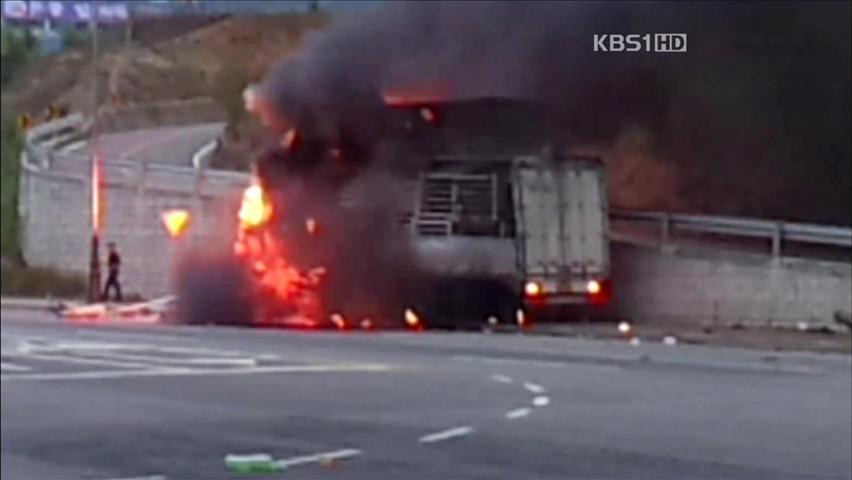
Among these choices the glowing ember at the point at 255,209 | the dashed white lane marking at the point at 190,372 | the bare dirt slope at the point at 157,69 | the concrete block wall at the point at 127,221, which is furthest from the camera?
the bare dirt slope at the point at 157,69

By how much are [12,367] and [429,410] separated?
8.25m

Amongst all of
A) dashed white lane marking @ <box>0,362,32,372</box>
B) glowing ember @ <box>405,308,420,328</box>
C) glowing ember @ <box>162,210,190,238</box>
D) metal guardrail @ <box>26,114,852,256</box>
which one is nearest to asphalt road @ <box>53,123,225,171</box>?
glowing ember @ <box>162,210,190,238</box>

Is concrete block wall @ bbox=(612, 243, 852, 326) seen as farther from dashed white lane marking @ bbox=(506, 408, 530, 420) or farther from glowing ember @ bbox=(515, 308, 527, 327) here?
dashed white lane marking @ bbox=(506, 408, 530, 420)

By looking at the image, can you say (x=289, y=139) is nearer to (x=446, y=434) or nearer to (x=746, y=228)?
(x=746, y=228)

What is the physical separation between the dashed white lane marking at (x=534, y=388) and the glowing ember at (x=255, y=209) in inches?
529

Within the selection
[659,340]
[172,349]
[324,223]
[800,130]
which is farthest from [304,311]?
[800,130]

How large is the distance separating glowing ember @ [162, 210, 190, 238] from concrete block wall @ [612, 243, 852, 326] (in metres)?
14.2

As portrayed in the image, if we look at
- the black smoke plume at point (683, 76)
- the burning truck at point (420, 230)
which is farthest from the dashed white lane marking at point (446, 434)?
the burning truck at point (420, 230)

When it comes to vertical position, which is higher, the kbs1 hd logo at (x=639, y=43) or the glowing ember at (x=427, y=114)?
the glowing ember at (x=427, y=114)

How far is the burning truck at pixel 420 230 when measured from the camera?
31.1m

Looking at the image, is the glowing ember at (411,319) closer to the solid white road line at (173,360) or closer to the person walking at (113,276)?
the solid white road line at (173,360)

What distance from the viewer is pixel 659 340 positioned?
92.7ft

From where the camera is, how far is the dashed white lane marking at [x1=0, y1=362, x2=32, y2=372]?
2472 centimetres

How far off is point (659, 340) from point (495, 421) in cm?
1127
